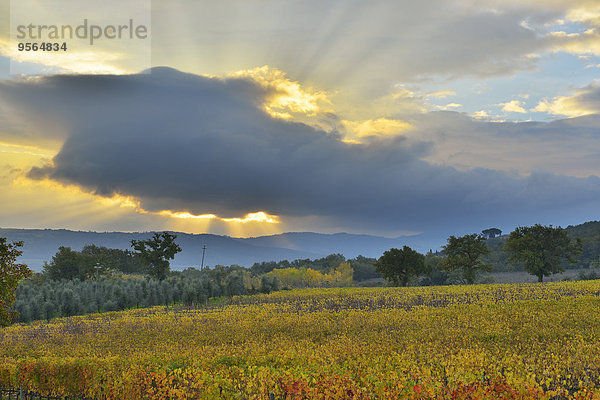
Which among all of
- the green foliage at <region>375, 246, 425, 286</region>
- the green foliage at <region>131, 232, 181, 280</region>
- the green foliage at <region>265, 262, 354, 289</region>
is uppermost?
the green foliage at <region>131, 232, 181, 280</region>

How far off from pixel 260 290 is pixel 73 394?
8585cm

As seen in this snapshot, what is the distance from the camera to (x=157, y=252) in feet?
377

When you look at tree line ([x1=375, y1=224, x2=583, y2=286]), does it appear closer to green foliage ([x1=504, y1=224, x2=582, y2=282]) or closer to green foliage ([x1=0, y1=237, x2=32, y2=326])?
green foliage ([x1=504, y1=224, x2=582, y2=282])

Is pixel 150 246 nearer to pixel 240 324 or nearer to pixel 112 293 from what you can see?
pixel 112 293

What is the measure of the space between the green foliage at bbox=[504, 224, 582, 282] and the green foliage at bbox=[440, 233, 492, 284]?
661 centimetres

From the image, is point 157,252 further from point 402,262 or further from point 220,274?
point 402,262

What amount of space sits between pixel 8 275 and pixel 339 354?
79.6ft

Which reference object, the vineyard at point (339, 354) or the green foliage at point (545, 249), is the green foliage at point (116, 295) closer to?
the vineyard at point (339, 354)

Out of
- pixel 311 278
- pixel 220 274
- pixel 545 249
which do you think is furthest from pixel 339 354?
pixel 311 278

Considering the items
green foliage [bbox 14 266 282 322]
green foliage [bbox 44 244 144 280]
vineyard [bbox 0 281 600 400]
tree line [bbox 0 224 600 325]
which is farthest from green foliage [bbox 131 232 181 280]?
vineyard [bbox 0 281 600 400]

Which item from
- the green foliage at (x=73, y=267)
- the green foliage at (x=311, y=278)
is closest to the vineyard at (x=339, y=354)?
the green foliage at (x=311, y=278)

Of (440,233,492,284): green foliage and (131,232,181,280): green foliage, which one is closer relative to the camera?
(440,233,492,284): green foliage

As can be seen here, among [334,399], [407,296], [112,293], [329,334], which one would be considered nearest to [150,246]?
[112,293]

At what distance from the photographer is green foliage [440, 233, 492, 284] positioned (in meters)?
93.8
